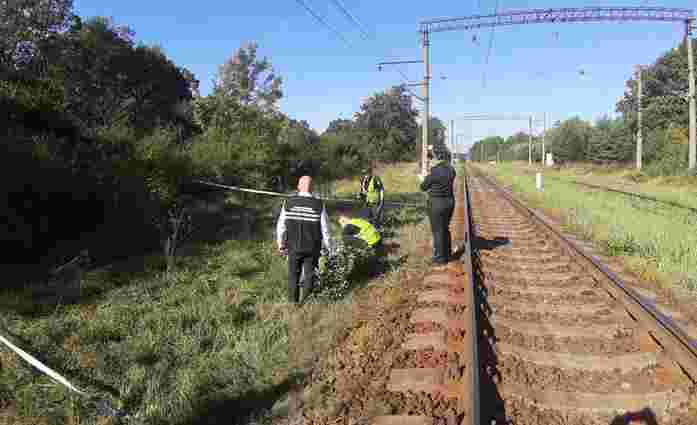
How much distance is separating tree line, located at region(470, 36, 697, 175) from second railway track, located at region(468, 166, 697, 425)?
86.1 ft

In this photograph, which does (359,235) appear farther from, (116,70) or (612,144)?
(612,144)

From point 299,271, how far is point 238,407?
2.45 metres

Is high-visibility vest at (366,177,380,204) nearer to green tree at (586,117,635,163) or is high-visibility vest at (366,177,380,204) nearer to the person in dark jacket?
the person in dark jacket

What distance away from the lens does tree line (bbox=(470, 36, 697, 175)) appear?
33.7 metres

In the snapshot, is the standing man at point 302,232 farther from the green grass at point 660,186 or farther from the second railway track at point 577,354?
the green grass at point 660,186

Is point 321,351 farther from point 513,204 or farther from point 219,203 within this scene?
point 513,204

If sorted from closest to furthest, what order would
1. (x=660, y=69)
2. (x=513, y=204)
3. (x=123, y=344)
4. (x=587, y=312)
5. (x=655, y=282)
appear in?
1. (x=123, y=344)
2. (x=587, y=312)
3. (x=655, y=282)
4. (x=513, y=204)
5. (x=660, y=69)

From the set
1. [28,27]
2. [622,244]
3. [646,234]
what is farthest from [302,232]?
[28,27]

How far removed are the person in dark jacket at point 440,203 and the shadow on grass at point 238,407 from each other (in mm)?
4285

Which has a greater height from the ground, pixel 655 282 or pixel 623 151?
pixel 623 151

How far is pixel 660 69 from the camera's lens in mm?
56312

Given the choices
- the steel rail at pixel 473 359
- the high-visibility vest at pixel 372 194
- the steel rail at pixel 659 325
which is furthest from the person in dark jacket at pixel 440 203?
the high-visibility vest at pixel 372 194

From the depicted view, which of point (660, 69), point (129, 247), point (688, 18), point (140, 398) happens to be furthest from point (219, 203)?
point (660, 69)

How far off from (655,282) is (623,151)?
59456mm
